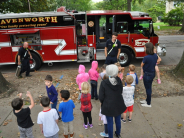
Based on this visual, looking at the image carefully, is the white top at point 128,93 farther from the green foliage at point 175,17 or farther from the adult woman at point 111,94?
the green foliage at point 175,17

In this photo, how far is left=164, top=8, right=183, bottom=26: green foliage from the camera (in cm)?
2920

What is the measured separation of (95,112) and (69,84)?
7.33ft

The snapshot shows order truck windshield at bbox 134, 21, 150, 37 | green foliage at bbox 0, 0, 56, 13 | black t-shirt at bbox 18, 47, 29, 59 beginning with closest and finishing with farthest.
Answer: black t-shirt at bbox 18, 47, 29, 59, truck windshield at bbox 134, 21, 150, 37, green foliage at bbox 0, 0, 56, 13

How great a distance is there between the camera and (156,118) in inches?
183

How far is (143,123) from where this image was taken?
4453mm

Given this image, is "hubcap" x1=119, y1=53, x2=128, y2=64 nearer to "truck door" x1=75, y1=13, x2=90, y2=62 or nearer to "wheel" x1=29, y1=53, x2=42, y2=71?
"truck door" x1=75, y1=13, x2=90, y2=62

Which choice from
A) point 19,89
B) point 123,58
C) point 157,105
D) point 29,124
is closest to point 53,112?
point 29,124

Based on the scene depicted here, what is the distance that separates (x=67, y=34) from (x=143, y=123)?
542 centimetres

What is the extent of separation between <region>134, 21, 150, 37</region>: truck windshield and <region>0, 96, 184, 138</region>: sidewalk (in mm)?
4144

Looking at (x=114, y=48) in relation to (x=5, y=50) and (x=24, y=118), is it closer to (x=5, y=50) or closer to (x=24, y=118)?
(x=24, y=118)

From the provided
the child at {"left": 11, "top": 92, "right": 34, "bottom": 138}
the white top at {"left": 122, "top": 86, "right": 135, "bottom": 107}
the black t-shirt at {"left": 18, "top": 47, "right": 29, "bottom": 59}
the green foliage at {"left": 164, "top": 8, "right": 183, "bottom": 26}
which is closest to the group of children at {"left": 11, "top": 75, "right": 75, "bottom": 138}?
the child at {"left": 11, "top": 92, "right": 34, "bottom": 138}

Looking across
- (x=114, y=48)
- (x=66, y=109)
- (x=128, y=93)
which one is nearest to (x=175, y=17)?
(x=114, y=48)

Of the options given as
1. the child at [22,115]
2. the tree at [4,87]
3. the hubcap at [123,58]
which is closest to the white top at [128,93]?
the child at [22,115]

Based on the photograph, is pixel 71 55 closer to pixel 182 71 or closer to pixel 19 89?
pixel 19 89
